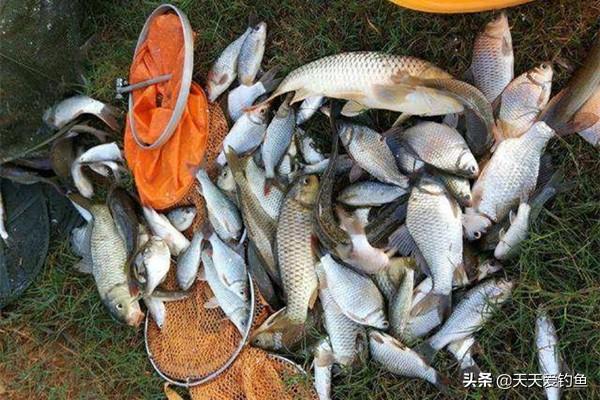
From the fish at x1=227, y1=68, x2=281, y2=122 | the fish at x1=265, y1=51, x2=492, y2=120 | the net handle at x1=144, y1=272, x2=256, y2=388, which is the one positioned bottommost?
the net handle at x1=144, y1=272, x2=256, y2=388

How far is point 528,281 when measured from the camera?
10.0 ft

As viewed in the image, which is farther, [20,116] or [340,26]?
[20,116]

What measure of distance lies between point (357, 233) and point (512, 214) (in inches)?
26.2

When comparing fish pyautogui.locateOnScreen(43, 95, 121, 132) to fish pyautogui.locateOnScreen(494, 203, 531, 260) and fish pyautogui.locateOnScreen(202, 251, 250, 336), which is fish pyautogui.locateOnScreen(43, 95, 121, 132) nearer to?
fish pyautogui.locateOnScreen(202, 251, 250, 336)

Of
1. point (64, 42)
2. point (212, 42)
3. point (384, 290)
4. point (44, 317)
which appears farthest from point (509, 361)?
point (64, 42)

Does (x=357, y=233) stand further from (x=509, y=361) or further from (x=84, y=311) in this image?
(x=84, y=311)

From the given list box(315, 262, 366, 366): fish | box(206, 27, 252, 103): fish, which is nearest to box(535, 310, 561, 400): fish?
box(315, 262, 366, 366): fish

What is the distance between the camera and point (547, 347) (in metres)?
3.04

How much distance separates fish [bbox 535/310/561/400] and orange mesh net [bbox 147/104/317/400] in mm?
1032

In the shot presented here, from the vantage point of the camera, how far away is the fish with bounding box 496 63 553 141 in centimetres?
303

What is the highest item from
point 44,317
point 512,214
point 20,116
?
point 512,214

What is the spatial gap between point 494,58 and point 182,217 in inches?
66.7

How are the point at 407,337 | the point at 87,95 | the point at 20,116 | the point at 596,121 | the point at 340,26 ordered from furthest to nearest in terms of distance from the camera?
the point at 87,95, the point at 20,116, the point at 340,26, the point at 407,337, the point at 596,121

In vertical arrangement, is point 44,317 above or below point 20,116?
below
